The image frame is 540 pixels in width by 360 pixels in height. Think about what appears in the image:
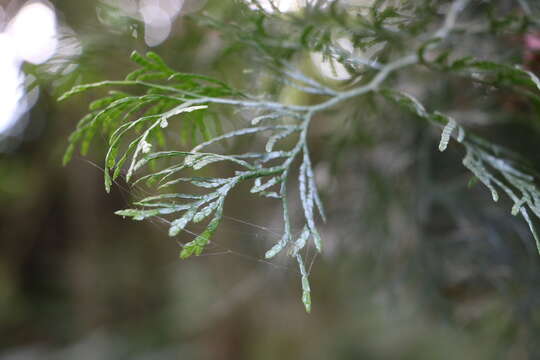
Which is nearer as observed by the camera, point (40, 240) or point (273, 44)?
point (273, 44)

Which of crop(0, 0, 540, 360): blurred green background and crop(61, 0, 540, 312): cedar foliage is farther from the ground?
crop(61, 0, 540, 312): cedar foliage

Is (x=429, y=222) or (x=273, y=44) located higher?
(x=273, y=44)

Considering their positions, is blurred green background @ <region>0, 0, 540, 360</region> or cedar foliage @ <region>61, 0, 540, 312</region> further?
blurred green background @ <region>0, 0, 540, 360</region>

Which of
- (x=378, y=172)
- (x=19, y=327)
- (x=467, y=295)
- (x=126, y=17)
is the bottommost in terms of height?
(x=19, y=327)

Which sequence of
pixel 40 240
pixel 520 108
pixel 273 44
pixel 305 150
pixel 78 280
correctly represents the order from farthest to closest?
pixel 40 240
pixel 78 280
pixel 520 108
pixel 273 44
pixel 305 150

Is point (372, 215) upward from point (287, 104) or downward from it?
downward

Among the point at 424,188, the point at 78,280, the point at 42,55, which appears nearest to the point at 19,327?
the point at 78,280

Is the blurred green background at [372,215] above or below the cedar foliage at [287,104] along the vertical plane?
below

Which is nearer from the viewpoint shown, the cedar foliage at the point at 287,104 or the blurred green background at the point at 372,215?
the cedar foliage at the point at 287,104

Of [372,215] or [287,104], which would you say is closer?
[287,104]

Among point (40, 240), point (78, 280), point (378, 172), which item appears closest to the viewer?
point (378, 172)

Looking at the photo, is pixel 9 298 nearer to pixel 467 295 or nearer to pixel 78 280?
pixel 78 280
